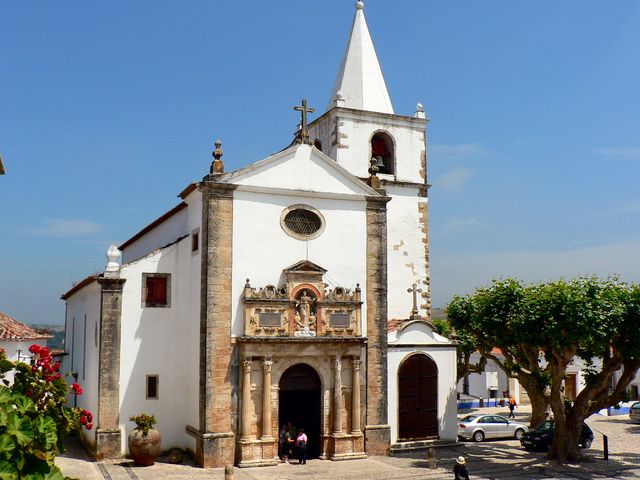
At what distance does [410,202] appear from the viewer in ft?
98.8

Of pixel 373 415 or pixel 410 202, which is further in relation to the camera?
pixel 410 202

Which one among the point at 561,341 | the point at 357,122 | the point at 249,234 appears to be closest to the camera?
the point at 561,341

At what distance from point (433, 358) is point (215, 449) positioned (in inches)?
356

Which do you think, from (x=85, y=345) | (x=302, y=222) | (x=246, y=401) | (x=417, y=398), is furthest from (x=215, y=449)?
(x=85, y=345)

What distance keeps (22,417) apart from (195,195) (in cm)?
1663

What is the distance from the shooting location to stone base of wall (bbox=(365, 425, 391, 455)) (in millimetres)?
23938

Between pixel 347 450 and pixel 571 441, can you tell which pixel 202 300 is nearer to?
pixel 347 450

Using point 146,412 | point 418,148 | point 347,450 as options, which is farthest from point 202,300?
point 418,148

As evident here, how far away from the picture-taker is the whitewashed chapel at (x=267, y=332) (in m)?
22.6

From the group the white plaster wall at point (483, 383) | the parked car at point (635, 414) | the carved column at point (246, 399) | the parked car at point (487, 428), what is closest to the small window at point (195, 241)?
the carved column at point (246, 399)

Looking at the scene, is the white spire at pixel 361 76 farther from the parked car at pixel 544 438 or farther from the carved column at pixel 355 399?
the parked car at pixel 544 438

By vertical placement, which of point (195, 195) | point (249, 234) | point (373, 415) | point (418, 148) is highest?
point (418, 148)

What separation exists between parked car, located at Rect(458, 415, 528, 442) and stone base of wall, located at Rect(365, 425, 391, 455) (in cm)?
630

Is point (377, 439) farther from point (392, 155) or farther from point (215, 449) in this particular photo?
point (392, 155)
